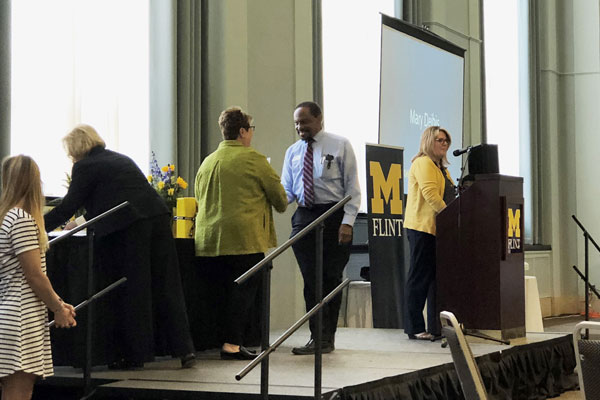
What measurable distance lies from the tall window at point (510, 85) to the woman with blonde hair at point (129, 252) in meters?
7.76

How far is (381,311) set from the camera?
6957 millimetres

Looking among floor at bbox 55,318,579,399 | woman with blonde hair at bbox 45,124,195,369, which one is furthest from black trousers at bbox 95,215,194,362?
floor at bbox 55,318,579,399

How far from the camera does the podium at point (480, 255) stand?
5.98m

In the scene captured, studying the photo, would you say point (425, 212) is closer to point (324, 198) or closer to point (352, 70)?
point (324, 198)

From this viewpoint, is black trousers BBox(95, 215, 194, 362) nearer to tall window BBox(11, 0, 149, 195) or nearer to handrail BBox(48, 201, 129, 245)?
handrail BBox(48, 201, 129, 245)

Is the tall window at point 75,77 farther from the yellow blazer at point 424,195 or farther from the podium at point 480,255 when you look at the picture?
the podium at point 480,255

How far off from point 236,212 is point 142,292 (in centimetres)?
69

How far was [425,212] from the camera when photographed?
6.17 m

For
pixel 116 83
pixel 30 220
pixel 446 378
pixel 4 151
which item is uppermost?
pixel 116 83

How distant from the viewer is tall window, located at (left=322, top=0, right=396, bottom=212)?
28.9 ft

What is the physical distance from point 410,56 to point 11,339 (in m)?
5.36

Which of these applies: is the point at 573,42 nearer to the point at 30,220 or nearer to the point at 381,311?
the point at 381,311

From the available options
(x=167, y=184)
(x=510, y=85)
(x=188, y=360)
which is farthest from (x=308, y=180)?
(x=510, y=85)

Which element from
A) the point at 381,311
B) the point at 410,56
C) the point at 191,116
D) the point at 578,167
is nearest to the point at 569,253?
the point at 578,167
